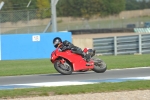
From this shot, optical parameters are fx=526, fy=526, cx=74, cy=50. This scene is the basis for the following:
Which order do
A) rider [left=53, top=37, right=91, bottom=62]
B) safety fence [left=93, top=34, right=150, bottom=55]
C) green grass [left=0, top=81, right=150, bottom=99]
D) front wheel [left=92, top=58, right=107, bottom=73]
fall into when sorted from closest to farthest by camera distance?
green grass [left=0, top=81, right=150, bottom=99] → rider [left=53, top=37, right=91, bottom=62] → front wheel [left=92, top=58, right=107, bottom=73] → safety fence [left=93, top=34, right=150, bottom=55]

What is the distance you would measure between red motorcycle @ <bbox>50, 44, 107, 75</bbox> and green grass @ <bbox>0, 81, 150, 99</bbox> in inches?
138

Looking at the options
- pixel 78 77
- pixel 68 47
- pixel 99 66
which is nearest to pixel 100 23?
pixel 99 66

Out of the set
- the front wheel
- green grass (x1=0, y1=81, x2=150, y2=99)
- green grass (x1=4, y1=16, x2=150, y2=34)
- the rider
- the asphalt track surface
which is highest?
green grass (x1=4, y1=16, x2=150, y2=34)

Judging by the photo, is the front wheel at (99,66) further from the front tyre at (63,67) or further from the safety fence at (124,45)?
the safety fence at (124,45)

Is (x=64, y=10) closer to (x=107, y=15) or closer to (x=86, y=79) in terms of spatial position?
(x=107, y=15)

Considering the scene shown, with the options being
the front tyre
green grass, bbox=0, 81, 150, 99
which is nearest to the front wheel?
the front tyre

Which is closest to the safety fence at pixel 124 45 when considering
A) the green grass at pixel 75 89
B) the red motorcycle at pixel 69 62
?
the red motorcycle at pixel 69 62

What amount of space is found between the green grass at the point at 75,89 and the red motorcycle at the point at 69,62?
11.5 feet

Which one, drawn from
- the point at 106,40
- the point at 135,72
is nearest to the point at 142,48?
the point at 106,40

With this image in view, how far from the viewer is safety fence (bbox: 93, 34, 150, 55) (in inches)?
1082

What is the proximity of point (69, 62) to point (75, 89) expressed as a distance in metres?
4.21

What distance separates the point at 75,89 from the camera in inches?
467

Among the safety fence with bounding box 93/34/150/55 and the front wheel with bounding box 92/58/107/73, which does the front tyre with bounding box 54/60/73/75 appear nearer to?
the front wheel with bounding box 92/58/107/73

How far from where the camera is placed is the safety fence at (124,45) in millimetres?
27484
